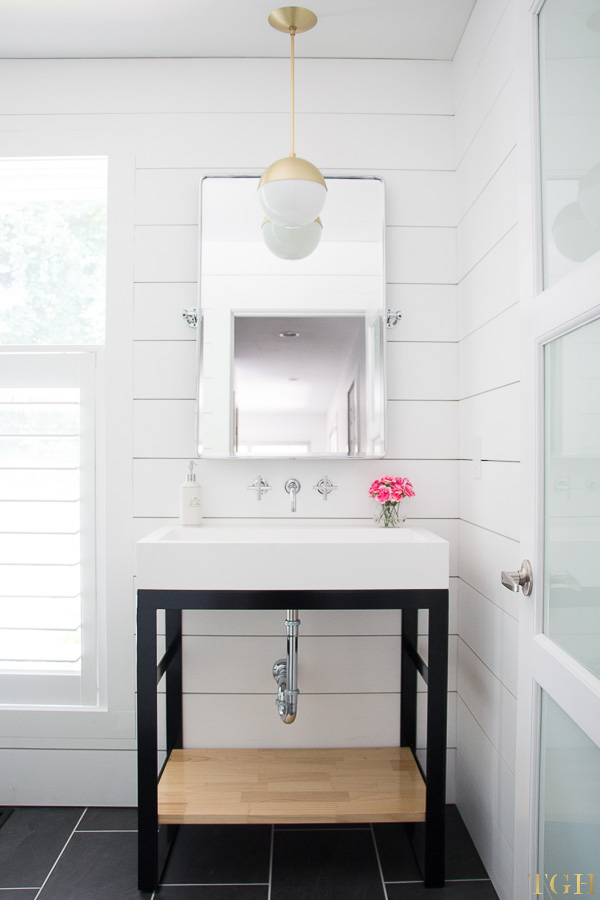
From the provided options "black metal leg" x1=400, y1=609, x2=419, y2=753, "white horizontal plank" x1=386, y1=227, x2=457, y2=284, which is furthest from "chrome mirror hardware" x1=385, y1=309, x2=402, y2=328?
"black metal leg" x1=400, y1=609, x2=419, y2=753

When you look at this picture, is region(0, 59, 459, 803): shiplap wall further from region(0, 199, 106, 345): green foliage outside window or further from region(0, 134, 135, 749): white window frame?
region(0, 199, 106, 345): green foliage outside window

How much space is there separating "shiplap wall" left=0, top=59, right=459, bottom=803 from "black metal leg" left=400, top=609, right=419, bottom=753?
37 millimetres

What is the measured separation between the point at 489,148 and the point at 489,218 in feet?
0.63

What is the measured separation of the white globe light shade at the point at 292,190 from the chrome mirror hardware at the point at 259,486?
2.68 feet

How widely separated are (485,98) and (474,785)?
2023mm

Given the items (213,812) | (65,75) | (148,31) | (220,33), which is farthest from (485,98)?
(213,812)

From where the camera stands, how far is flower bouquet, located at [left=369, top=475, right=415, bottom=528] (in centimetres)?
176

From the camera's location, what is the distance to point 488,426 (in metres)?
1.58

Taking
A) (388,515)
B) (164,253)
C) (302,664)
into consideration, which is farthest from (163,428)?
(302,664)

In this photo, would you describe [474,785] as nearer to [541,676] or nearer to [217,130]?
[541,676]

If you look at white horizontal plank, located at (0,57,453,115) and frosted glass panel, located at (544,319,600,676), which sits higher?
white horizontal plank, located at (0,57,453,115)

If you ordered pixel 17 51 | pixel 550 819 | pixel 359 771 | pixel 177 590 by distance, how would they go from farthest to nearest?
pixel 17 51
pixel 359 771
pixel 177 590
pixel 550 819

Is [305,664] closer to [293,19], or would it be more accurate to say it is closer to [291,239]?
[291,239]

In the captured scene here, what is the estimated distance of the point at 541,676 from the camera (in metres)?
1.14
